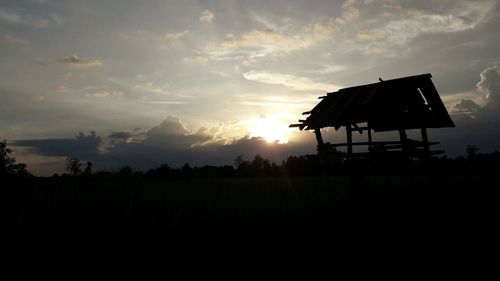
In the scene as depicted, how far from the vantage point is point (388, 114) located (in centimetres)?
1427

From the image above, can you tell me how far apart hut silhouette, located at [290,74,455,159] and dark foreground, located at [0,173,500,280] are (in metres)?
5.94

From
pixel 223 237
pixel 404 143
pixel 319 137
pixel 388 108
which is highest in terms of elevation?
pixel 388 108

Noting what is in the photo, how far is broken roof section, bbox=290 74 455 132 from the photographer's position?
1409 centimetres

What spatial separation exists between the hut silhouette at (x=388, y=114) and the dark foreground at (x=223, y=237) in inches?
234

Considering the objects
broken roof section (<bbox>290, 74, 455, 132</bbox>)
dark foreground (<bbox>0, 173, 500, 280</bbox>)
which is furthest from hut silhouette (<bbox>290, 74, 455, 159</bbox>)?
dark foreground (<bbox>0, 173, 500, 280</bbox>)

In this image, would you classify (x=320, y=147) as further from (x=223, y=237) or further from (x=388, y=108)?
(x=223, y=237)

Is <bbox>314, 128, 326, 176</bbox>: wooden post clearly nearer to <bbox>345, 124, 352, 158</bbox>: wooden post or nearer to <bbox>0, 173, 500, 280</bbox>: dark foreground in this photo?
<bbox>345, 124, 352, 158</bbox>: wooden post

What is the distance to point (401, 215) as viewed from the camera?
8.32 metres

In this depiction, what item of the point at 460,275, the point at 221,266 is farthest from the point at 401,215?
the point at 221,266

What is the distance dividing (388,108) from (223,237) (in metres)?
10.4

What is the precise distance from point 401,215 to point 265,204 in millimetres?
Result: 3240

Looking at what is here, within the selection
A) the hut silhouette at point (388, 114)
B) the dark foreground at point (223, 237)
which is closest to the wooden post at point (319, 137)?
the hut silhouette at point (388, 114)

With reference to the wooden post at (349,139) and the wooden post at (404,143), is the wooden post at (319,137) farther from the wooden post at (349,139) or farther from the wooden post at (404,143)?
the wooden post at (404,143)

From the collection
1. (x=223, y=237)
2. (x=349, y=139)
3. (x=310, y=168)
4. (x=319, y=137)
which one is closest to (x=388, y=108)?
(x=349, y=139)
